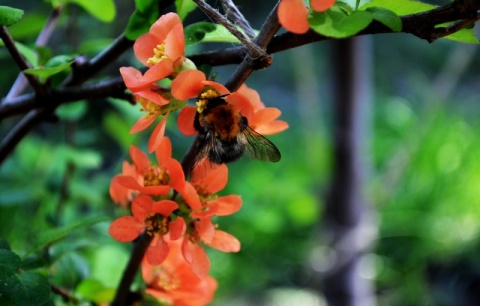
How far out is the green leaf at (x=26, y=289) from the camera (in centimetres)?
31

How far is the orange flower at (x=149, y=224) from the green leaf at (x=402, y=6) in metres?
0.14

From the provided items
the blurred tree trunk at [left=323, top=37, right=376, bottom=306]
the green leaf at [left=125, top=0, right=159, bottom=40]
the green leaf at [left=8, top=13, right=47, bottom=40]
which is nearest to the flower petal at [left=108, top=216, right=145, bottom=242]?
the green leaf at [left=125, top=0, right=159, bottom=40]

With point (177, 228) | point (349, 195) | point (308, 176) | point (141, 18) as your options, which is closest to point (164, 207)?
point (177, 228)

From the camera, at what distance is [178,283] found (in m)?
0.39

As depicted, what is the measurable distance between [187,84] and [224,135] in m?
0.04

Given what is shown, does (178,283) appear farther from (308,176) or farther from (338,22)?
(308,176)

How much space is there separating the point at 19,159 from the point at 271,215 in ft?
1.37

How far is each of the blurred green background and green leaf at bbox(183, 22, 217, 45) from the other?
30cm

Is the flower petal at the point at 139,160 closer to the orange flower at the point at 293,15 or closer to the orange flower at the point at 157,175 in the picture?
the orange flower at the point at 157,175

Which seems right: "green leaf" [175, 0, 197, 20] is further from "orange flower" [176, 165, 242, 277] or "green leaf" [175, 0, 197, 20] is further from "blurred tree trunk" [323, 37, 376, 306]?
"blurred tree trunk" [323, 37, 376, 306]

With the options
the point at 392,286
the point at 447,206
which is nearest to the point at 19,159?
the point at 392,286

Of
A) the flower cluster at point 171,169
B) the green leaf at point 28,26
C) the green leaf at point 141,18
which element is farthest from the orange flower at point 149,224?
the green leaf at point 28,26

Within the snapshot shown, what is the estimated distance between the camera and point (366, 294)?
1.11 metres

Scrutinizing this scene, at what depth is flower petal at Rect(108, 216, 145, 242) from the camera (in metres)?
0.33
